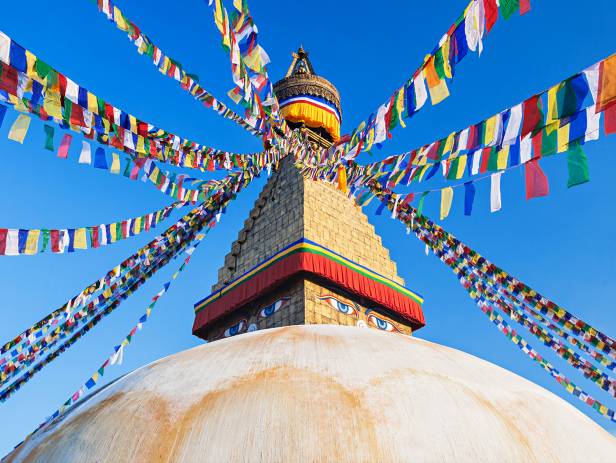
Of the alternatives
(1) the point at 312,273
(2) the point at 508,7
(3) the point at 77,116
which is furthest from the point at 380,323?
(3) the point at 77,116

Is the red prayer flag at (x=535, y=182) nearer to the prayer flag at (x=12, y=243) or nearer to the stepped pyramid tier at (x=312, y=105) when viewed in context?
the prayer flag at (x=12, y=243)

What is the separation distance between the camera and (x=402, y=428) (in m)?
2.23

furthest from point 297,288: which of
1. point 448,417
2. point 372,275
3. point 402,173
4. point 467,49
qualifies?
point 448,417

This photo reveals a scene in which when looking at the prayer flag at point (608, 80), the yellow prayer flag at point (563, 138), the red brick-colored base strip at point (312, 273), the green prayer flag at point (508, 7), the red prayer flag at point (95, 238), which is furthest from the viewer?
the red brick-colored base strip at point (312, 273)

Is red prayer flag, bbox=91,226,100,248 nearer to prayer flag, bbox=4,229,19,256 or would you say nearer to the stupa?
prayer flag, bbox=4,229,19,256

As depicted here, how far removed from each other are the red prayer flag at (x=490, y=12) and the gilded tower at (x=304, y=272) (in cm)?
493

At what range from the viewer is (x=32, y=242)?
5.82m

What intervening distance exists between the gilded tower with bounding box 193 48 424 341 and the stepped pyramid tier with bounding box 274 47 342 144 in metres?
3.28

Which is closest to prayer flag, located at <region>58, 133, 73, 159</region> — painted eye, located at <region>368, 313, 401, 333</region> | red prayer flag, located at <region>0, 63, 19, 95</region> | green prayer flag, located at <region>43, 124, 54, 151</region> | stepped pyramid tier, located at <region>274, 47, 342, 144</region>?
green prayer flag, located at <region>43, 124, 54, 151</region>

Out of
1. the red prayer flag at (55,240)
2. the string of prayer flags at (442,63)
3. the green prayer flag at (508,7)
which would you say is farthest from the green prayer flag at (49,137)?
the green prayer flag at (508,7)

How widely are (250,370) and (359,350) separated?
2.47ft

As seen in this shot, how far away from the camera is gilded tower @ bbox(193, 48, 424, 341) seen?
8156 millimetres

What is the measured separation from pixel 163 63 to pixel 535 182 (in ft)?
16.0

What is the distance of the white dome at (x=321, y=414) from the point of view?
2166 millimetres
